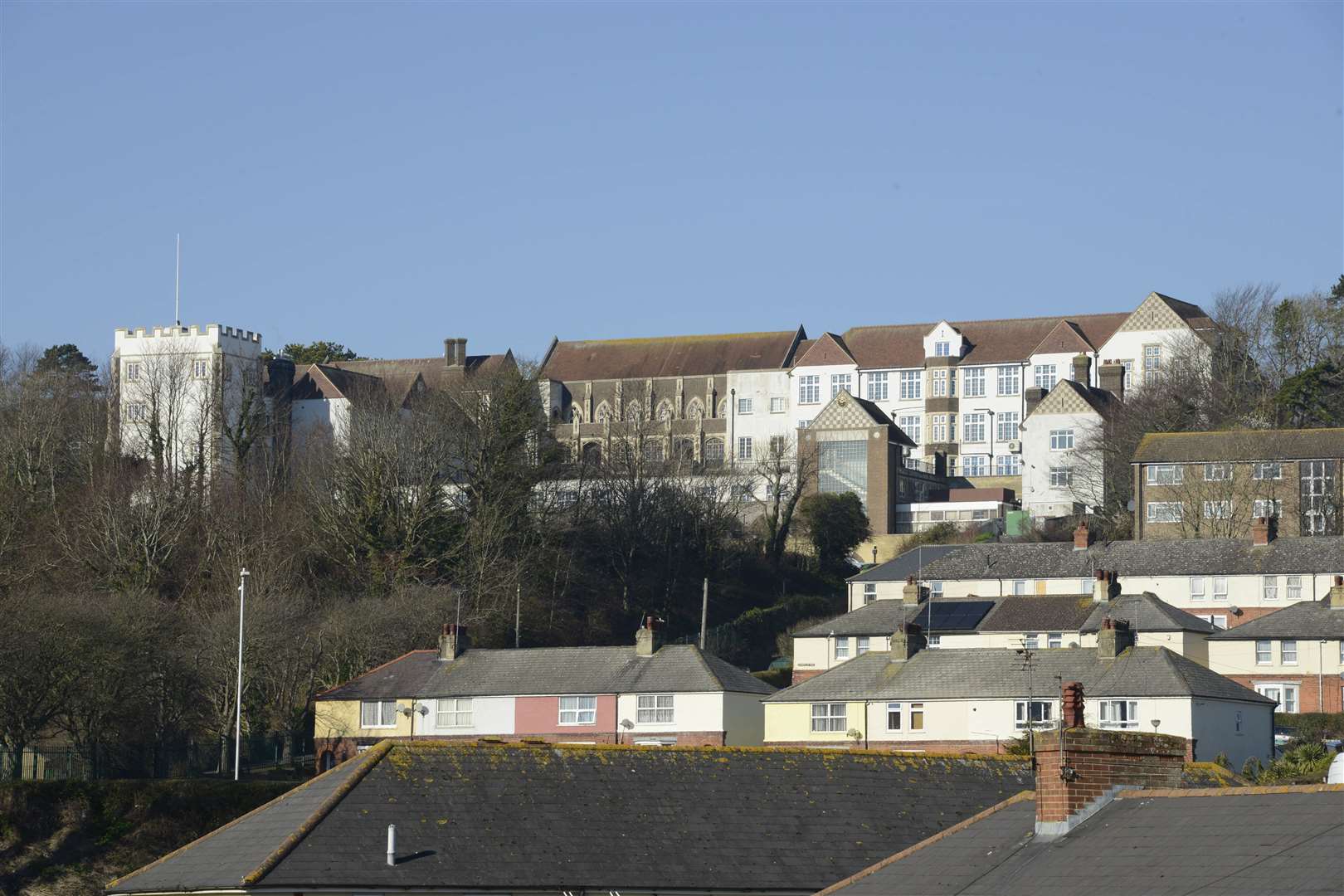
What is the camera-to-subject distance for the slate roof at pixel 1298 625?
68.7m

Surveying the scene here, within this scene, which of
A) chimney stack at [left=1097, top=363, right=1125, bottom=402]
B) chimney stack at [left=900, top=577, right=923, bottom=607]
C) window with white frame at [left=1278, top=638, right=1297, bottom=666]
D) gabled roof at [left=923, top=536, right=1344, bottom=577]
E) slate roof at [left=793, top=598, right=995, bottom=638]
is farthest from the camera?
chimney stack at [left=1097, top=363, right=1125, bottom=402]

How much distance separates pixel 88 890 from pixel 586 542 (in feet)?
146

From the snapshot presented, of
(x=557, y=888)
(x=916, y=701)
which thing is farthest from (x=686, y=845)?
(x=916, y=701)

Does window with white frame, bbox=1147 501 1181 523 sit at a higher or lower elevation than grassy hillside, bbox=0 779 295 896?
higher

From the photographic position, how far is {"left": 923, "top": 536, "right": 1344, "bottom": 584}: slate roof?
77375mm

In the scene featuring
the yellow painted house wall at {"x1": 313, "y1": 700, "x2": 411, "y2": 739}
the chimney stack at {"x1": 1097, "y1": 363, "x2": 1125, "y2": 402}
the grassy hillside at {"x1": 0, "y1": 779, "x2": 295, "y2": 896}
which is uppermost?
the chimney stack at {"x1": 1097, "y1": 363, "x2": 1125, "y2": 402}

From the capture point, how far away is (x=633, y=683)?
64.4 metres

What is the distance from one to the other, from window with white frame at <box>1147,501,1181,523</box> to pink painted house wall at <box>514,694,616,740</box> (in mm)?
31018

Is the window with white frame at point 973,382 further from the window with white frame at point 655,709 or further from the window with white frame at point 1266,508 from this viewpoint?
the window with white frame at point 655,709

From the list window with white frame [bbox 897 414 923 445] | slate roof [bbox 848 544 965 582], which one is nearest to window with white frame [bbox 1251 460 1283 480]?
slate roof [bbox 848 544 965 582]

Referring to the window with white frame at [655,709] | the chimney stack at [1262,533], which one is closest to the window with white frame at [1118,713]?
the window with white frame at [655,709]

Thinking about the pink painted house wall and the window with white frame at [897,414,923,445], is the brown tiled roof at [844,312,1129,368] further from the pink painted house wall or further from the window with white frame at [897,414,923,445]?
the pink painted house wall

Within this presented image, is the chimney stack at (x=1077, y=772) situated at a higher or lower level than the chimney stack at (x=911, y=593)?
lower

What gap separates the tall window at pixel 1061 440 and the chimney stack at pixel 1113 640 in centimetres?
4502
